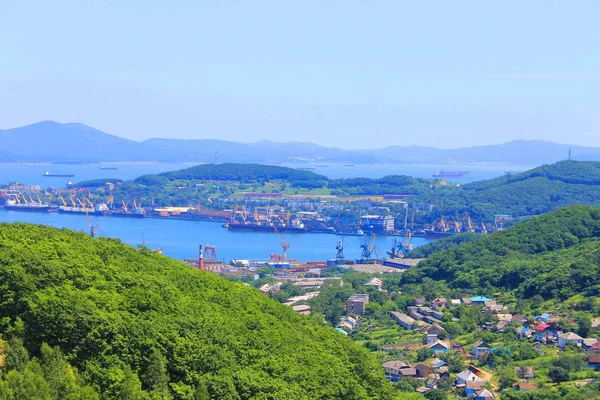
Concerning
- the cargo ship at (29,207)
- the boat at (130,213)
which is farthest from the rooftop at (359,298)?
the cargo ship at (29,207)

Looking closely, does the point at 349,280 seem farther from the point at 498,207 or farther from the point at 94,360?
the point at 498,207

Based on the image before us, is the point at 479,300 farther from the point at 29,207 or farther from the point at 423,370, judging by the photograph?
the point at 29,207

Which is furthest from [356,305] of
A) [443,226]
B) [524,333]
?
[443,226]

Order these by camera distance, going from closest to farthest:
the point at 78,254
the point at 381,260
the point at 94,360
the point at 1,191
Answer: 1. the point at 94,360
2. the point at 78,254
3. the point at 381,260
4. the point at 1,191

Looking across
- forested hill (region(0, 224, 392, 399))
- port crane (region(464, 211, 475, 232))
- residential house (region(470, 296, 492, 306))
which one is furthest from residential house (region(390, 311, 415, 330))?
port crane (region(464, 211, 475, 232))

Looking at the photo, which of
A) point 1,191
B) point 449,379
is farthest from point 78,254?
point 1,191

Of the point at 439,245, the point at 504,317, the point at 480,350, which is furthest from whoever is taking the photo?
the point at 439,245

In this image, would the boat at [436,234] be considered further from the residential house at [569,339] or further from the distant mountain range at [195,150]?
the distant mountain range at [195,150]
